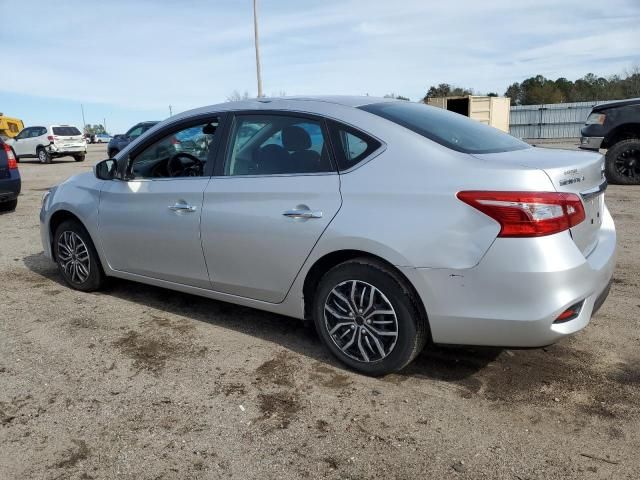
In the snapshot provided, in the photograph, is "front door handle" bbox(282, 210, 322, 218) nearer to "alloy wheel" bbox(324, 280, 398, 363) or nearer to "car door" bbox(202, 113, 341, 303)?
"car door" bbox(202, 113, 341, 303)

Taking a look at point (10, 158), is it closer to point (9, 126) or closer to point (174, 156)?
point (174, 156)

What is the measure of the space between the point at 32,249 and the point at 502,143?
5.76 m

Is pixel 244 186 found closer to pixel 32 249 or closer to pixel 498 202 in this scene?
pixel 498 202

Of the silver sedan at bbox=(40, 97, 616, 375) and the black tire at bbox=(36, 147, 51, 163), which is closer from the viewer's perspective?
the silver sedan at bbox=(40, 97, 616, 375)

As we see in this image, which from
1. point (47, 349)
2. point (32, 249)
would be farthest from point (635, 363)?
point (32, 249)

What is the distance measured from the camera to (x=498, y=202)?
2.68 meters

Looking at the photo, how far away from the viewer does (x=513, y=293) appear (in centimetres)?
270

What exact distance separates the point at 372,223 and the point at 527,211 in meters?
0.79

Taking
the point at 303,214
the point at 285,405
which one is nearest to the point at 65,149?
the point at 303,214

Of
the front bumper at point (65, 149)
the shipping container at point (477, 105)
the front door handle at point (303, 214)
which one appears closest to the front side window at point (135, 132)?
the front bumper at point (65, 149)

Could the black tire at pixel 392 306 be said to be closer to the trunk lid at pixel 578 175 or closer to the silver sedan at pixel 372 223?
the silver sedan at pixel 372 223

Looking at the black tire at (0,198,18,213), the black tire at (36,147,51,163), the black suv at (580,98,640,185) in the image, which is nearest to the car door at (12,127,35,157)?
the black tire at (36,147,51,163)

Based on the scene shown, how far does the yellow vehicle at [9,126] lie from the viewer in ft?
118

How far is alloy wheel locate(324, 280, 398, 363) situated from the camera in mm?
3102
